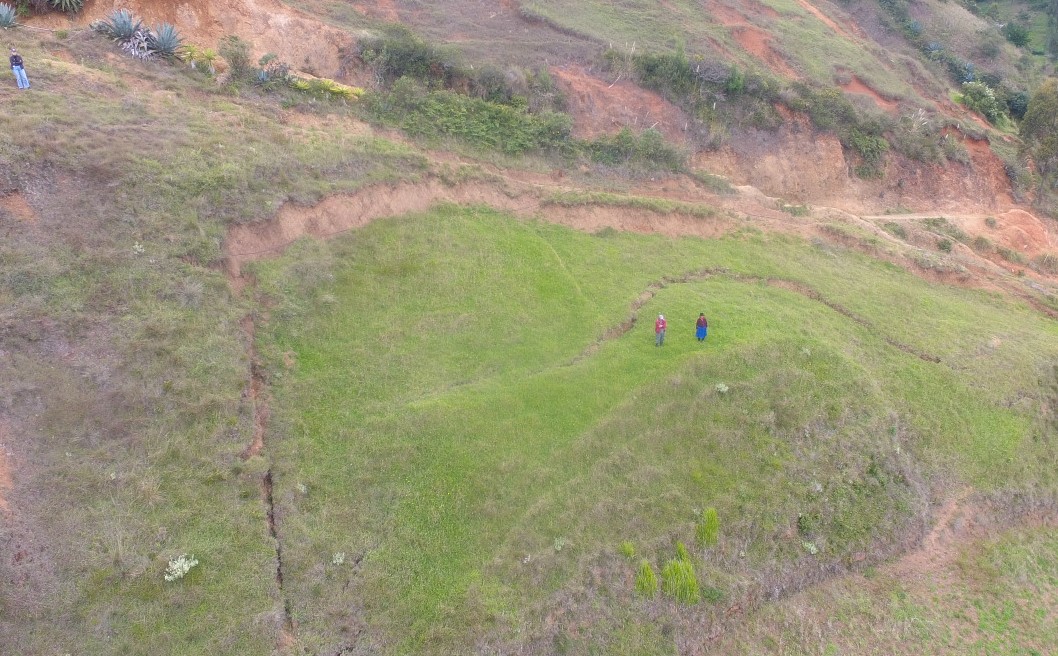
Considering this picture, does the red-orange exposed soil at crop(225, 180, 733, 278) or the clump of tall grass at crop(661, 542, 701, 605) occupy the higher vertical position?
the red-orange exposed soil at crop(225, 180, 733, 278)

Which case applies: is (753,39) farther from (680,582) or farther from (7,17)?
(680,582)

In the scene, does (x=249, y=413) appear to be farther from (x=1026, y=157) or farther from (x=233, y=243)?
(x=1026, y=157)

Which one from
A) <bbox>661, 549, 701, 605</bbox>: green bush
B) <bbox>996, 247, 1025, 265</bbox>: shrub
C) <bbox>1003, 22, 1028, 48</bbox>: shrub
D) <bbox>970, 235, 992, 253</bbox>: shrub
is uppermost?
<bbox>1003, 22, 1028, 48</bbox>: shrub

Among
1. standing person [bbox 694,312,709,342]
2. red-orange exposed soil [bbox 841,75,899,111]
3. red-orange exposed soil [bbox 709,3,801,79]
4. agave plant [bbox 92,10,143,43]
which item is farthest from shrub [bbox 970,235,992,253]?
agave plant [bbox 92,10,143,43]

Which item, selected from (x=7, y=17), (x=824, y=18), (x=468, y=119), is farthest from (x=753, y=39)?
(x=7, y=17)

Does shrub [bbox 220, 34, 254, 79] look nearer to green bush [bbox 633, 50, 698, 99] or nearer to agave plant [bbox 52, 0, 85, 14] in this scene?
agave plant [bbox 52, 0, 85, 14]

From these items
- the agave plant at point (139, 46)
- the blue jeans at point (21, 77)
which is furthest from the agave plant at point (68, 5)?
Answer: the blue jeans at point (21, 77)
